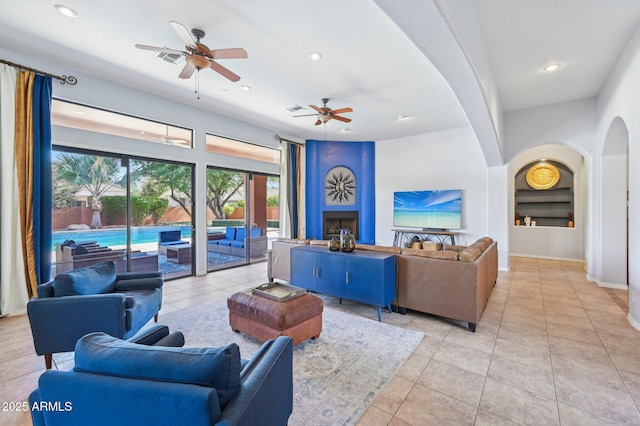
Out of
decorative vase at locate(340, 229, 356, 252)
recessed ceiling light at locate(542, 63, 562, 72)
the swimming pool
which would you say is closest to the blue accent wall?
the swimming pool

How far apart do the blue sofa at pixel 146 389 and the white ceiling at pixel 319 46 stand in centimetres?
223

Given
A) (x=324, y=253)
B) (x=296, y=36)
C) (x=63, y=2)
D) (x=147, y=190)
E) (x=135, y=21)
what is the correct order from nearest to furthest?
1. (x=63, y=2)
2. (x=135, y=21)
3. (x=296, y=36)
4. (x=324, y=253)
5. (x=147, y=190)

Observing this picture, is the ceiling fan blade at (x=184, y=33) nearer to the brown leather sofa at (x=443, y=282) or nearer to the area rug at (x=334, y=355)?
the area rug at (x=334, y=355)

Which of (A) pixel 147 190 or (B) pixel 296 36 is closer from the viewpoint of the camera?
(B) pixel 296 36

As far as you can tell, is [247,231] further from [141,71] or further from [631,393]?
[631,393]

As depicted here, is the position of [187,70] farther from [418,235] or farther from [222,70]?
[418,235]

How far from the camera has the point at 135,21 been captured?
2.93m

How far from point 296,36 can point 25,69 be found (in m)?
3.47

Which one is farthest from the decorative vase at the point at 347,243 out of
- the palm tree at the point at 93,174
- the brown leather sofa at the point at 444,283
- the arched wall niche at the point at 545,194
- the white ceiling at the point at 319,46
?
the arched wall niche at the point at 545,194

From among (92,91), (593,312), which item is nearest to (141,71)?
(92,91)

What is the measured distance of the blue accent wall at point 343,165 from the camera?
25.7 feet

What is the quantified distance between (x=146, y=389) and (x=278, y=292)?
194 cm

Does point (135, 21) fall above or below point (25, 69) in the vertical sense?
above

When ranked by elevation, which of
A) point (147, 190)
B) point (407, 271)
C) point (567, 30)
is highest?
point (567, 30)
